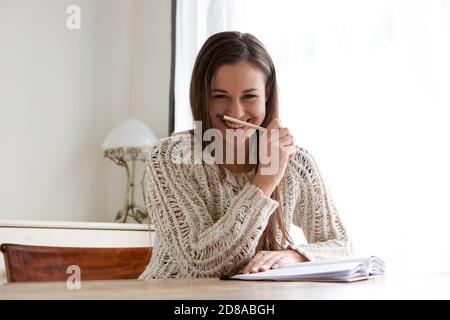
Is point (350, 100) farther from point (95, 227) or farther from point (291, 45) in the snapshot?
point (95, 227)

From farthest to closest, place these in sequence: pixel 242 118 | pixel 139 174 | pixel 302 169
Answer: pixel 139 174 → pixel 302 169 → pixel 242 118

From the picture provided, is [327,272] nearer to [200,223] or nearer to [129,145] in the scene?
[200,223]

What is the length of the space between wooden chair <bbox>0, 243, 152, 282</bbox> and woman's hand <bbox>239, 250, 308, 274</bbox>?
24.3 inches

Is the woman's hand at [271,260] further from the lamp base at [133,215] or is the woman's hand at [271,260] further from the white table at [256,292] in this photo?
the lamp base at [133,215]

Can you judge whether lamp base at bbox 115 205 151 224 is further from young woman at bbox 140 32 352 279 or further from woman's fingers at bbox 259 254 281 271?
woman's fingers at bbox 259 254 281 271

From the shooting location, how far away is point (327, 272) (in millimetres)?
940

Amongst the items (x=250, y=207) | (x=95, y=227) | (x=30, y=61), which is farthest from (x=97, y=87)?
(x=250, y=207)

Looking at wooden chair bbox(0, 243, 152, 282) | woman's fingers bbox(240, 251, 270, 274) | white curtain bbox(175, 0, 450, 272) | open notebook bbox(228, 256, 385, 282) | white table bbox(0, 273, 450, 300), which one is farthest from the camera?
white curtain bbox(175, 0, 450, 272)

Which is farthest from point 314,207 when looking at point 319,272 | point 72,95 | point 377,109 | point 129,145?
point 72,95

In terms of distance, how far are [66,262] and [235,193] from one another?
548mm

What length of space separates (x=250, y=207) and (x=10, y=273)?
24.8 inches

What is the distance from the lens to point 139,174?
3354 mm

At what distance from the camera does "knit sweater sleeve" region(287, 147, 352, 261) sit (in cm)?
151

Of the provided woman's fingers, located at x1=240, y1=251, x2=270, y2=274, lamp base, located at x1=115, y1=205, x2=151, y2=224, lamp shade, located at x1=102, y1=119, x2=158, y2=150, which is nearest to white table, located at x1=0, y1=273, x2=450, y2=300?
woman's fingers, located at x1=240, y1=251, x2=270, y2=274
